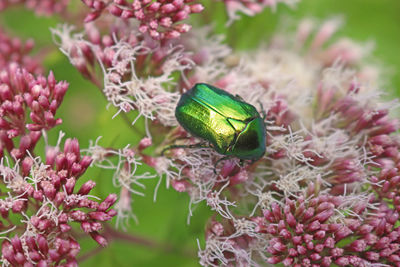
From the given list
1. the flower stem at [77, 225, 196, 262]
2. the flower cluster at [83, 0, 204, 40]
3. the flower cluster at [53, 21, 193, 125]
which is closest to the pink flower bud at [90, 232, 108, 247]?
the flower stem at [77, 225, 196, 262]

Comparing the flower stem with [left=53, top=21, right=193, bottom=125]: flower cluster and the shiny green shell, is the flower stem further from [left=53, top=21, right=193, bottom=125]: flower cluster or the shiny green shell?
the shiny green shell

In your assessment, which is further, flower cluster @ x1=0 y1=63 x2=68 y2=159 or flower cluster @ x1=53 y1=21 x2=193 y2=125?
flower cluster @ x1=53 y1=21 x2=193 y2=125

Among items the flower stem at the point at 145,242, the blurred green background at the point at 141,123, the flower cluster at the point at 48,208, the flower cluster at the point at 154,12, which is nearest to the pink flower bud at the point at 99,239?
the flower cluster at the point at 48,208

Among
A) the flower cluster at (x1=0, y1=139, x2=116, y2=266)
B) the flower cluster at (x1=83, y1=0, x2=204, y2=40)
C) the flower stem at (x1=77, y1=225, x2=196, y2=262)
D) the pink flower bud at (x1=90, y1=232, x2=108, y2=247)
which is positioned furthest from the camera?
the flower stem at (x1=77, y1=225, x2=196, y2=262)

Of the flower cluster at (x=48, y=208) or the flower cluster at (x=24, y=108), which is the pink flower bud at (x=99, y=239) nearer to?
the flower cluster at (x=48, y=208)

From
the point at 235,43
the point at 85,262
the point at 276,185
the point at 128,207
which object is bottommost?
the point at 85,262

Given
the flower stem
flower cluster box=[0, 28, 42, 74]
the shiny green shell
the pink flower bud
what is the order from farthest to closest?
flower cluster box=[0, 28, 42, 74] < the flower stem < the shiny green shell < the pink flower bud

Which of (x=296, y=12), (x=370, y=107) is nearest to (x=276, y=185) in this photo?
(x=370, y=107)

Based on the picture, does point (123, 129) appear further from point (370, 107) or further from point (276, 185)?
point (370, 107)
